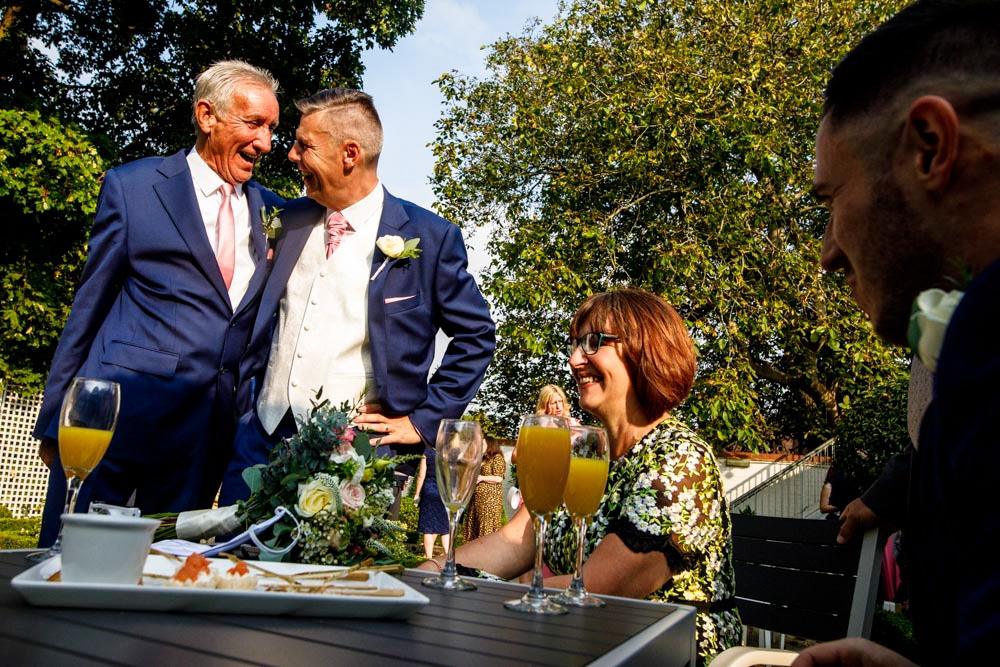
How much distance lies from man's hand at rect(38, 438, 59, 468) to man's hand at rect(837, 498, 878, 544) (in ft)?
7.81

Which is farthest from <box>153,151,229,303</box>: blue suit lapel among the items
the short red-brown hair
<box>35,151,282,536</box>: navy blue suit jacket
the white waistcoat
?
the short red-brown hair

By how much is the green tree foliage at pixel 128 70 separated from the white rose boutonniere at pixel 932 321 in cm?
1209

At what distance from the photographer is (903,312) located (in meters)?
1.11

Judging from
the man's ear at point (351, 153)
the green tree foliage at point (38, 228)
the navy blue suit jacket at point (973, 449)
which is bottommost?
the navy blue suit jacket at point (973, 449)

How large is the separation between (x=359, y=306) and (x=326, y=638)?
82.9 inches

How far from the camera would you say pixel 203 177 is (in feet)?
10.7

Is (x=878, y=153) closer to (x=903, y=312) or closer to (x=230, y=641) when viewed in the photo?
(x=903, y=312)

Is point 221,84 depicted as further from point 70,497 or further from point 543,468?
point 543,468

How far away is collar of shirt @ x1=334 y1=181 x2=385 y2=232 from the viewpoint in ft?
10.8

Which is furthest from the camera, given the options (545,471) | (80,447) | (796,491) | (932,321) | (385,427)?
(796,491)

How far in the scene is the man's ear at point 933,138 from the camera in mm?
936

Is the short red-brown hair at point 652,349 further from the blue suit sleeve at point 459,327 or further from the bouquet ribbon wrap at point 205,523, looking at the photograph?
the bouquet ribbon wrap at point 205,523

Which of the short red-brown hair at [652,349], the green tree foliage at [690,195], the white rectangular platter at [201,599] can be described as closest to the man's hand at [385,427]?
the short red-brown hair at [652,349]

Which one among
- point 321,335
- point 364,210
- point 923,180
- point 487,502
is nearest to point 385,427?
point 321,335
